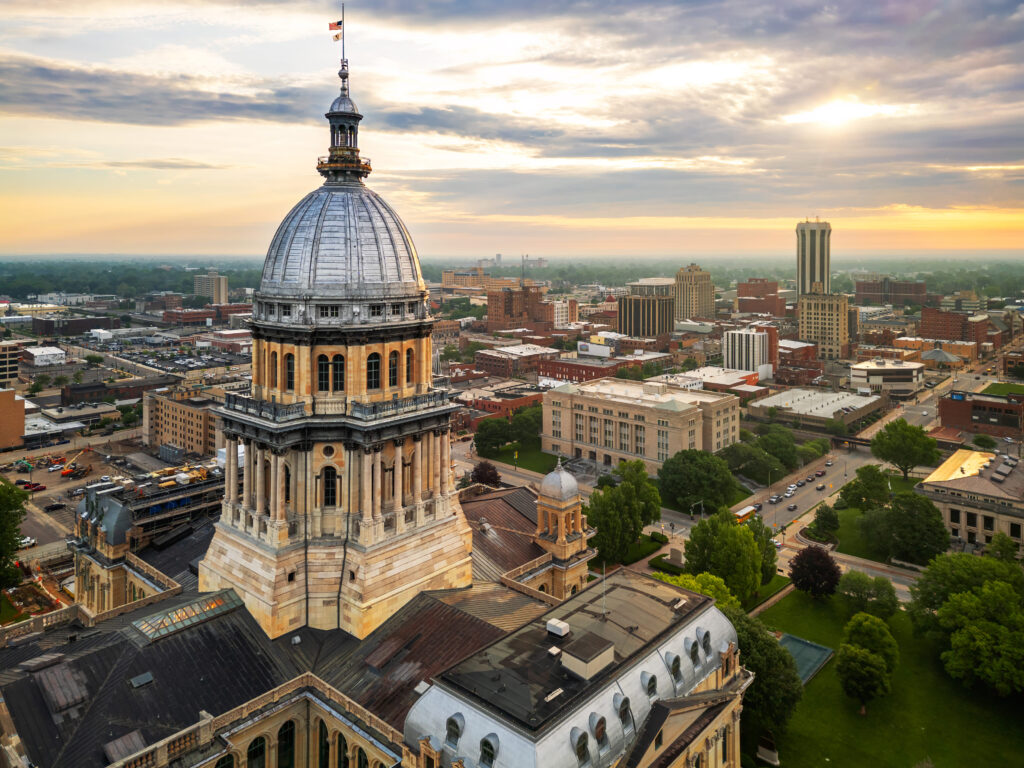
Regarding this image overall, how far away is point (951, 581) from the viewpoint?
66.9m

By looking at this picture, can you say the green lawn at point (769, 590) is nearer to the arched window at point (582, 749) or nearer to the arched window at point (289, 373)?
the arched window at point (582, 749)

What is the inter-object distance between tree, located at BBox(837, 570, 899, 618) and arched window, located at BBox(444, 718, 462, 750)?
5494 centimetres

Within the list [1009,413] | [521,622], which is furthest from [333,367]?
[1009,413]

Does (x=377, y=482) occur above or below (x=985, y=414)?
above

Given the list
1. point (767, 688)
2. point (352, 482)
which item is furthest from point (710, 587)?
point (352, 482)

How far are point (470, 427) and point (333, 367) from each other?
395ft

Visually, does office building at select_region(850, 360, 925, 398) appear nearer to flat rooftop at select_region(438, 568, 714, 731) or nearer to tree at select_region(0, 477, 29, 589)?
flat rooftop at select_region(438, 568, 714, 731)

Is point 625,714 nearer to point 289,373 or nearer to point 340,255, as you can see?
point 289,373

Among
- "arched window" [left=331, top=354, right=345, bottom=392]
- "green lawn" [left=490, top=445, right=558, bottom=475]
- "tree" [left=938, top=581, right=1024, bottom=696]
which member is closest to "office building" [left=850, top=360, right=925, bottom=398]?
"green lawn" [left=490, top=445, right=558, bottom=475]

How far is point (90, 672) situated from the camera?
38.6m

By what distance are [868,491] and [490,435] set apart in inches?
2707

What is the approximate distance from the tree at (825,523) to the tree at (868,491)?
32.6 ft

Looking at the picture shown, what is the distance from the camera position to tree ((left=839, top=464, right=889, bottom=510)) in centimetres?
10350

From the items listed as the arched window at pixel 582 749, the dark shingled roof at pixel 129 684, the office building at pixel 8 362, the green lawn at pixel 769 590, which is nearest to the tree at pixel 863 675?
the green lawn at pixel 769 590
